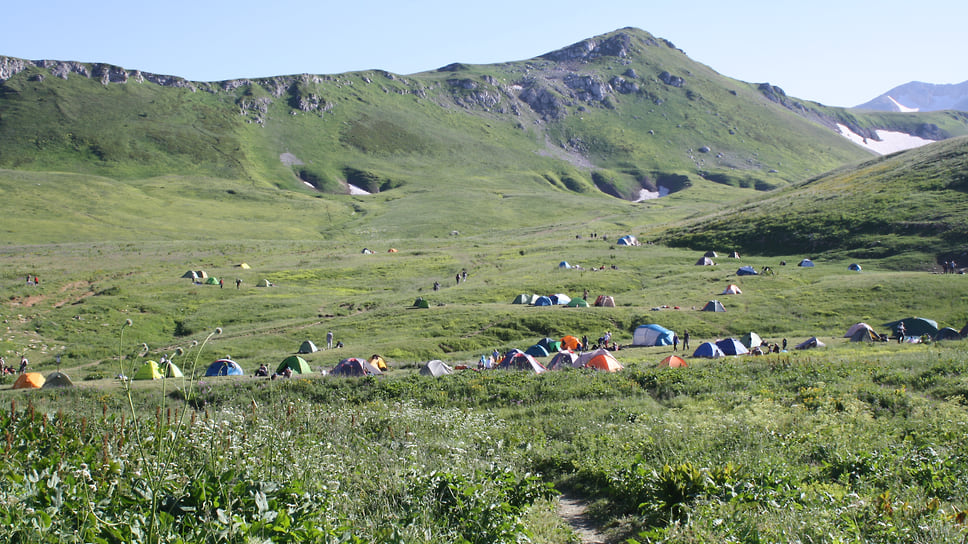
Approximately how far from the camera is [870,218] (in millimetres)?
81312

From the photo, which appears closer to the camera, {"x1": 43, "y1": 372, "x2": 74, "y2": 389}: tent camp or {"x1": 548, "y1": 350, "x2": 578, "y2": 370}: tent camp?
{"x1": 43, "y1": 372, "x2": 74, "y2": 389}: tent camp

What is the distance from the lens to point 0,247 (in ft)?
288

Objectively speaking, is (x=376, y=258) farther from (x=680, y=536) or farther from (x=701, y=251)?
(x=680, y=536)

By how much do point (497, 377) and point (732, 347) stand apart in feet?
65.6

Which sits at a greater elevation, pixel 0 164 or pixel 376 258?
pixel 0 164

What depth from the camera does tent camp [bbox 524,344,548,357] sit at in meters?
40.6

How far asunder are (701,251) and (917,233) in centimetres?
2576

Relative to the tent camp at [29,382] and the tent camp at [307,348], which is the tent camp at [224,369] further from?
the tent camp at [29,382]

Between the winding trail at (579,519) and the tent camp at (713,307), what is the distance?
44.5 m

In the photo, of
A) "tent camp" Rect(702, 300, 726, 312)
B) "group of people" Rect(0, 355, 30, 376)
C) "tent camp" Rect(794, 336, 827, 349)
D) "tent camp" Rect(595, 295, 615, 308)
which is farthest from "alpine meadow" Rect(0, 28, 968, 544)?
"tent camp" Rect(595, 295, 615, 308)

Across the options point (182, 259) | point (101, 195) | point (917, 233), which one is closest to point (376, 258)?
point (182, 259)

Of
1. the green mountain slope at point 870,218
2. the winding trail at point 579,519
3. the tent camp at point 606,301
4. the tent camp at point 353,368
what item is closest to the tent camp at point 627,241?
the green mountain slope at point 870,218

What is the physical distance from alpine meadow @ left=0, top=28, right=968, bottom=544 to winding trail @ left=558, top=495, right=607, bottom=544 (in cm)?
8

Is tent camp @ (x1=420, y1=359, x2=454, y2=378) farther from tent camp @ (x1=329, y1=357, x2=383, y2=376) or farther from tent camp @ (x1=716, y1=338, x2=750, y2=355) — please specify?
tent camp @ (x1=716, y1=338, x2=750, y2=355)
